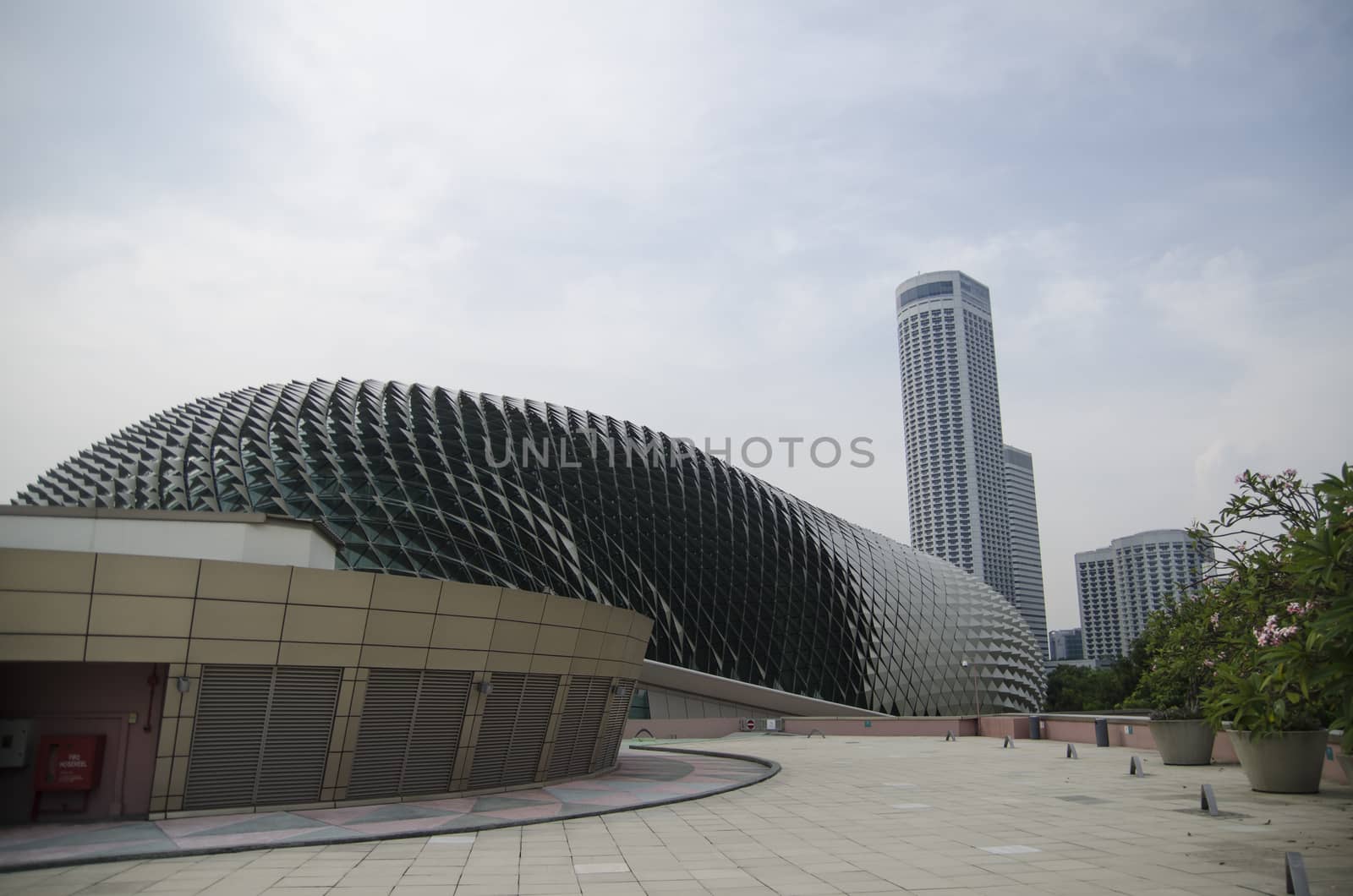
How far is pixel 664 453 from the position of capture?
6191 cm

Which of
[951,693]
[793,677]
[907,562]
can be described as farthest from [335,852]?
[907,562]

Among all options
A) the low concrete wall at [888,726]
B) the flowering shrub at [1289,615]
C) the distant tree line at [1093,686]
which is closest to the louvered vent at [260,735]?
the flowering shrub at [1289,615]

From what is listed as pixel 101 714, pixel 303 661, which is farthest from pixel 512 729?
pixel 101 714

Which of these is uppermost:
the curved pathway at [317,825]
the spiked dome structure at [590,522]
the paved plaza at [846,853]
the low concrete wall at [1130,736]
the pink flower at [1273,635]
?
the spiked dome structure at [590,522]

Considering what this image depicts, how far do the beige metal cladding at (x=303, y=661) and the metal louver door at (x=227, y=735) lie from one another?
0.02 m

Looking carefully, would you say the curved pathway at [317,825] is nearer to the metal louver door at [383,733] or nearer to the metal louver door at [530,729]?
the metal louver door at [383,733]

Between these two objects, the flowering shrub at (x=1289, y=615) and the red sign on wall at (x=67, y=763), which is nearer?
the flowering shrub at (x=1289, y=615)

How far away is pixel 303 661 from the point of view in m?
17.0

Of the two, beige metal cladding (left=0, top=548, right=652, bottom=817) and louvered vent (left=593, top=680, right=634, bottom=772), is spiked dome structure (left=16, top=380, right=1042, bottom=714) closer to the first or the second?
louvered vent (left=593, top=680, right=634, bottom=772)

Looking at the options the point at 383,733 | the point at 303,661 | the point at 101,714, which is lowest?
the point at 383,733

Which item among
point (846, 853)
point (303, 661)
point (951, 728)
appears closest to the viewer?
point (846, 853)

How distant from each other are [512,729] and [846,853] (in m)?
9.64

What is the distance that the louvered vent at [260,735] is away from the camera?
16.3 metres

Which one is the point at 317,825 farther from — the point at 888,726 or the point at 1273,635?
Result: the point at 888,726
